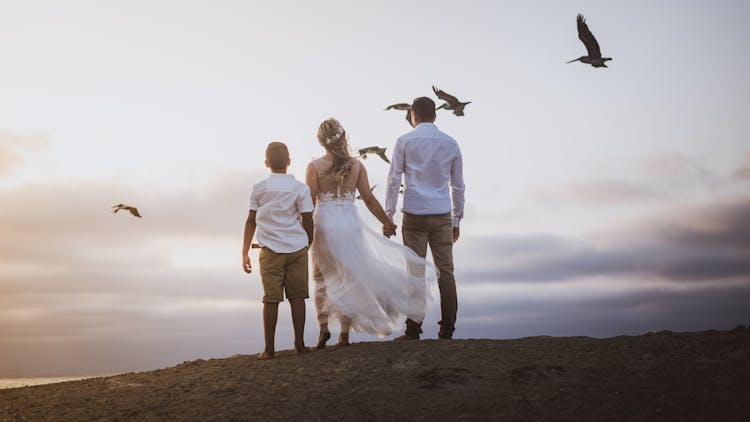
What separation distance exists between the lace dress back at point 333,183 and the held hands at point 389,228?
57 centimetres

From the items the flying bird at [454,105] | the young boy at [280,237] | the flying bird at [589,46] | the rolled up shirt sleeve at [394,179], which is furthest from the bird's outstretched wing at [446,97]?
the young boy at [280,237]

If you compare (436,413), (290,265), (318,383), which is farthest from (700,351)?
(290,265)

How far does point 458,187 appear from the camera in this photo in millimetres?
8609

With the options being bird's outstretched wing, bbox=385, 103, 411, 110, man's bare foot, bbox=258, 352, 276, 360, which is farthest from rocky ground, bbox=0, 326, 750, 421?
bird's outstretched wing, bbox=385, 103, 411, 110

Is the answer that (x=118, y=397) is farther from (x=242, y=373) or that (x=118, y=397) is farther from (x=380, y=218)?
(x=380, y=218)

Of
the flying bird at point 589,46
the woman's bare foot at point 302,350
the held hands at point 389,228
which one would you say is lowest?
the woman's bare foot at point 302,350

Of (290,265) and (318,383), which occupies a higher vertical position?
(290,265)

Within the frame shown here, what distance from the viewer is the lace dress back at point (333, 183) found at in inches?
312

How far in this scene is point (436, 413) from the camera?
228 inches

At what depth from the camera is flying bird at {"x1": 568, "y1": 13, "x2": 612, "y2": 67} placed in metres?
11.0

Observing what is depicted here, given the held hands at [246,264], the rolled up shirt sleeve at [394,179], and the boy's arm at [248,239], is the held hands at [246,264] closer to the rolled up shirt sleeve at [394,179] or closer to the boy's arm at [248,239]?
the boy's arm at [248,239]

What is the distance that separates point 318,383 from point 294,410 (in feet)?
1.75

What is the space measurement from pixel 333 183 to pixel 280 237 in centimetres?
93

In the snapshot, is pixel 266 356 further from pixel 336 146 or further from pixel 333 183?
pixel 336 146
